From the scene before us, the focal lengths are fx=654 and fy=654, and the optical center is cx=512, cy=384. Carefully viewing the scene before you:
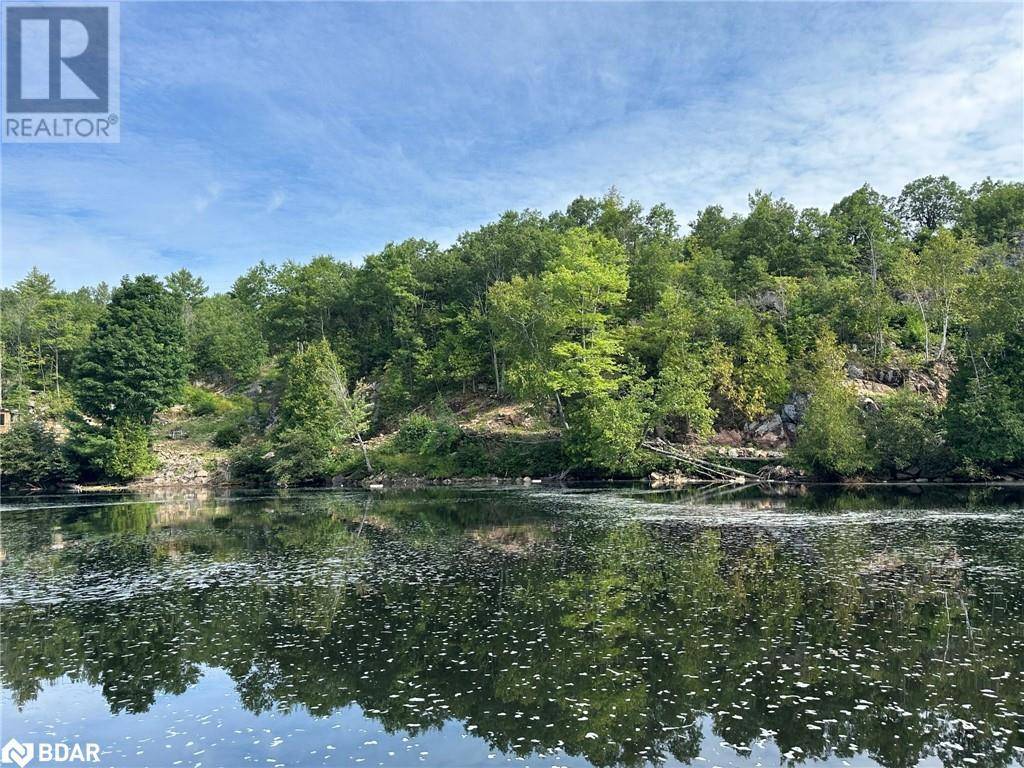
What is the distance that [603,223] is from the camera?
276ft

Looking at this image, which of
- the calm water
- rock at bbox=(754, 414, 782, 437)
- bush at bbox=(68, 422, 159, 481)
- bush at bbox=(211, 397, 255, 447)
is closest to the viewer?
the calm water

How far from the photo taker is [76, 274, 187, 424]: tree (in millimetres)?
61406

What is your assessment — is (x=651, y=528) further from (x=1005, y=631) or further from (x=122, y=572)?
(x=122, y=572)

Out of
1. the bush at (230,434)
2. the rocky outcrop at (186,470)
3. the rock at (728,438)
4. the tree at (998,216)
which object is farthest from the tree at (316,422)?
the tree at (998,216)

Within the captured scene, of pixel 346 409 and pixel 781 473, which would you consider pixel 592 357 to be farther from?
pixel 346 409

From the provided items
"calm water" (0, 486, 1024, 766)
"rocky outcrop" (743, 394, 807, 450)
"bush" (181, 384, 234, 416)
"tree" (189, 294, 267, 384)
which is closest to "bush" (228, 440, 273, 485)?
"bush" (181, 384, 234, 416)

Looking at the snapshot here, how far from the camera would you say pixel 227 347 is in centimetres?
9238

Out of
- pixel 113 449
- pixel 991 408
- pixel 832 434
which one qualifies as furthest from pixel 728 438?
pixel 113 449

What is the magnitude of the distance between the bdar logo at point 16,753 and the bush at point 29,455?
61.5m

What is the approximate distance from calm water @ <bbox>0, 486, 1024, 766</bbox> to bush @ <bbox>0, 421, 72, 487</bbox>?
39434mm

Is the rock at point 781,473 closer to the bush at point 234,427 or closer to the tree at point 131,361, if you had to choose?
the bush at point 234,427

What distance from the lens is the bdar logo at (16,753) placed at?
10664 millimetres

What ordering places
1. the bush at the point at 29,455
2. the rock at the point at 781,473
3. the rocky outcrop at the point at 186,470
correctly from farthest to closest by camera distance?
the rocky outcrop at the point at 186,470, the bush at the point at 29,455, the rock at the point at 781,473

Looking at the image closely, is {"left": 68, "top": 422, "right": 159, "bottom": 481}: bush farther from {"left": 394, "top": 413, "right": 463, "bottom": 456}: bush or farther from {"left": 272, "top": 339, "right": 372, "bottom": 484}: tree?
{"left": 394, "top": 413, "right": 463, "bottom": 456}: bush
